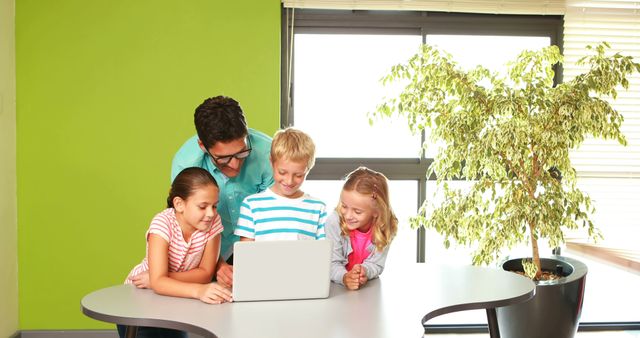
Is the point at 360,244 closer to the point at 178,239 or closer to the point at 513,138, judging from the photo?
the point at 178,239

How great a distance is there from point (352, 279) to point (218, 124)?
2.35 feet

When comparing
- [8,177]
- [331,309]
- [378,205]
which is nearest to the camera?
[331,309]

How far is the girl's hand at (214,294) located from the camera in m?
2.34

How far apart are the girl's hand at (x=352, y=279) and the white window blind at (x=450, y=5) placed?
192 centimetres

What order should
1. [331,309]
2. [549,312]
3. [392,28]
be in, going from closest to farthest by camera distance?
[331,309] → [549,312] → [392,28]

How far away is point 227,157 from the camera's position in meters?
2.51

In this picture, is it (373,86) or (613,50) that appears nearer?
(613,50)

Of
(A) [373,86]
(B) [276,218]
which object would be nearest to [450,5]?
(A) [373,86]

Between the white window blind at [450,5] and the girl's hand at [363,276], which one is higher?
the white window blind at [450,5]

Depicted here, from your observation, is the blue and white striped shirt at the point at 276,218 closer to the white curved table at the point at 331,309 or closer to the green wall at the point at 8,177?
the white curved table at the point at 331,309

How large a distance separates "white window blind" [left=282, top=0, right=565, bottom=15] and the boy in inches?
63.4

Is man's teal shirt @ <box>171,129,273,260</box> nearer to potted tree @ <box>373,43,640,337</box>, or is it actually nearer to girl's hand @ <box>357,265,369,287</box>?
girl's hand @ <box>357,265,369,287</box>

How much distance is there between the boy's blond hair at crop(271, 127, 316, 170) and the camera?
2.57 metres

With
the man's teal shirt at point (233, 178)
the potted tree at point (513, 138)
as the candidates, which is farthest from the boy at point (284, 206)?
the potted tree at point (513, 138)
